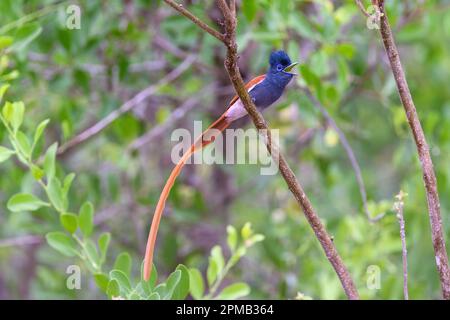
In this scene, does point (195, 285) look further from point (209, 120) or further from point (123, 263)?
point (209, 120)

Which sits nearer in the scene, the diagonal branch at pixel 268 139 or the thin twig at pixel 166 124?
the diagonal branch at pixel 268 139

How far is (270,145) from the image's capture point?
193 centimetres

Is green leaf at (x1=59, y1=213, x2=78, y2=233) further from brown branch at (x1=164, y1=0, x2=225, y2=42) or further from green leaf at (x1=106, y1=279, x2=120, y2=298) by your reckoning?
brown branch at (x1=164, y1=0, x2=225, y2=42)

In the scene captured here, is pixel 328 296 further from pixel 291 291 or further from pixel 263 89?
pixel 263 89

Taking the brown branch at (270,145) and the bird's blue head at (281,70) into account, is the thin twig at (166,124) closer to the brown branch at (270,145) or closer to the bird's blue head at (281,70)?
the bird's blue head at (281,70)

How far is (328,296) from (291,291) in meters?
0.83

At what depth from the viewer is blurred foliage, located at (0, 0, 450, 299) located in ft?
11.9

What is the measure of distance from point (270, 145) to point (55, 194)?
96 centimetres

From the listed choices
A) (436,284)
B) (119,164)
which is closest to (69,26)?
(119,164)

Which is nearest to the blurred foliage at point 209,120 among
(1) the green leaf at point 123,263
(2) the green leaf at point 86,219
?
(2) the green leaf at point 86,219

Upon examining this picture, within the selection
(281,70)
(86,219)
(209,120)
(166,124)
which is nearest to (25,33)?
(86,219)

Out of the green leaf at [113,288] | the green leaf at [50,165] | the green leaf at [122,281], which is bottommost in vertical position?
the green leaf at [113,288]

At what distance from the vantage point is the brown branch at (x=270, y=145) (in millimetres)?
1802

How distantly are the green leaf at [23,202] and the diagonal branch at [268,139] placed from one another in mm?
985
